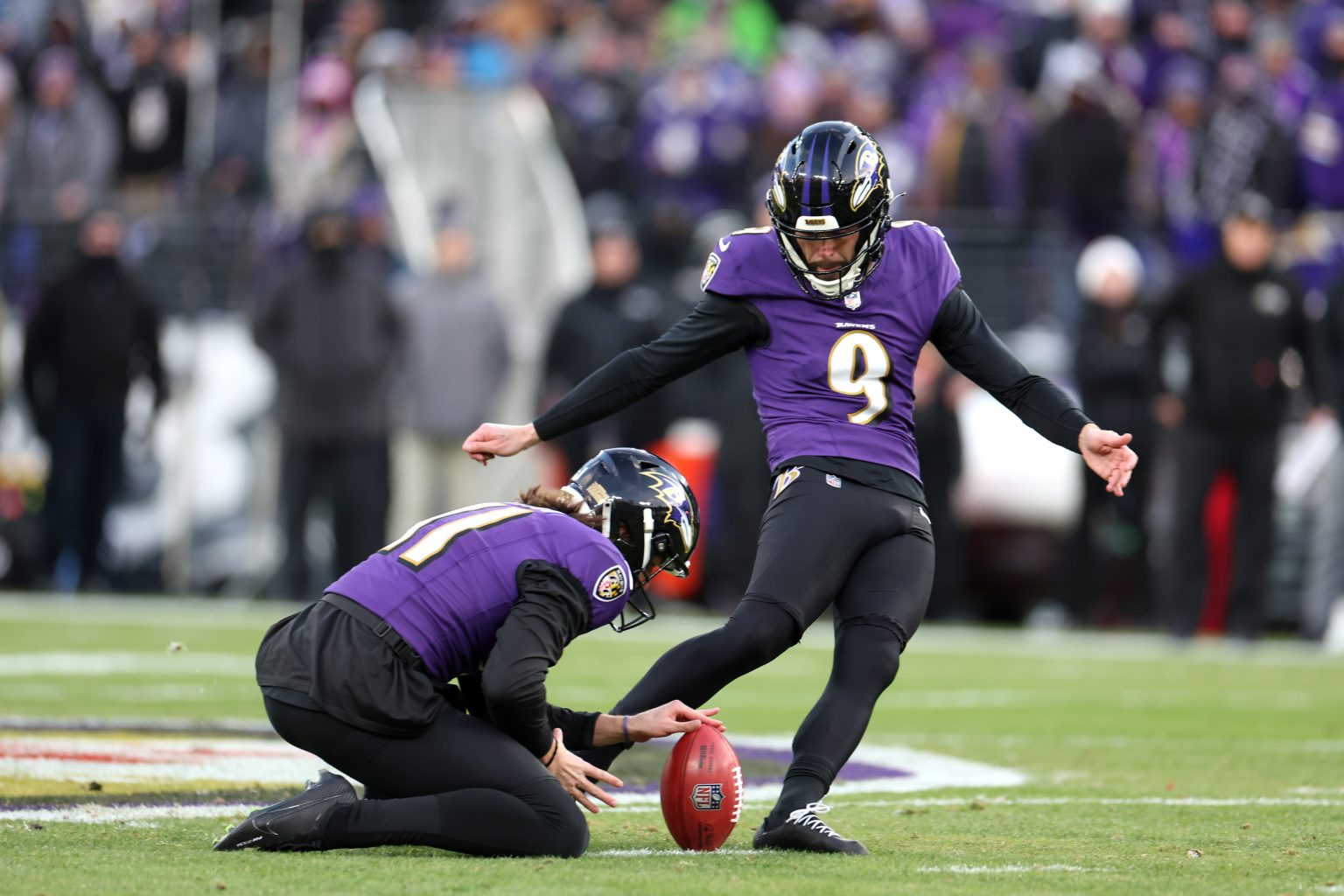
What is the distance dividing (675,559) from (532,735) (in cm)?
64

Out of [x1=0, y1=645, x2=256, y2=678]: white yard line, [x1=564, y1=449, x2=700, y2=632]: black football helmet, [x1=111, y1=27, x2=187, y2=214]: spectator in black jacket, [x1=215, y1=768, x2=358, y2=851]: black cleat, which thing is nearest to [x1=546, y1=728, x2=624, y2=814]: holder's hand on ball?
[x1=564, y1=449, x2=700, y2=632]: black football helmet

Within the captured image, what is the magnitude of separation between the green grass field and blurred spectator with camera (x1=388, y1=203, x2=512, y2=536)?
2.24m

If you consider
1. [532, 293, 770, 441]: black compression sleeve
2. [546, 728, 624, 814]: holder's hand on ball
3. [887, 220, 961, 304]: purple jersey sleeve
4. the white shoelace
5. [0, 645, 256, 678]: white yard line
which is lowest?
[0, 645, 256, 678]: white yard line

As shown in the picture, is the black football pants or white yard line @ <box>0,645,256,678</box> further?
white yard line @ <box>0,645,256,678</box>

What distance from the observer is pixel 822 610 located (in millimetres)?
5785

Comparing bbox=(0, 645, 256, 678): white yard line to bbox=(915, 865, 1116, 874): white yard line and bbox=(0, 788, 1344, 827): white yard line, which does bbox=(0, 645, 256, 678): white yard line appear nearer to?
bbox=(0, 788, 1344, 827): white yard line

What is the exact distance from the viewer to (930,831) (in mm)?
6059

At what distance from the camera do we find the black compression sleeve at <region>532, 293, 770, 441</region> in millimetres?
6059

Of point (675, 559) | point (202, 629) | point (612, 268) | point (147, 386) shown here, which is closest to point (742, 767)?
point (675, 559)

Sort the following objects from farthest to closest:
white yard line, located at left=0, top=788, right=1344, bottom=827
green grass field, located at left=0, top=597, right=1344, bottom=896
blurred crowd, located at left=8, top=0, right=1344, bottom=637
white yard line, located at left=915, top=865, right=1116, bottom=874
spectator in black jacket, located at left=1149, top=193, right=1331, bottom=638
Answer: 1. blurred crowd, located at left=8, top=0, right=1344, bottom=637
2. spectator in black jacket, located at left=1149, top=193, right=1331, bottom=638
3. white yard line, located at left=0, top=788, right=1344, bottom=827
4. white yard line, located at left=915, top=865, right=1116, bottom=874
5. green grass field, located at left=0, top=597, right=1344, bottom=896

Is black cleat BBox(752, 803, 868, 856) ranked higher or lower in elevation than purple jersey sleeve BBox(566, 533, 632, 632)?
lower

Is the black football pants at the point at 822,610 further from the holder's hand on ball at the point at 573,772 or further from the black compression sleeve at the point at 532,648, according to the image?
the black compression sleeve at the point at 532,648

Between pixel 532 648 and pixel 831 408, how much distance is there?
1224mm

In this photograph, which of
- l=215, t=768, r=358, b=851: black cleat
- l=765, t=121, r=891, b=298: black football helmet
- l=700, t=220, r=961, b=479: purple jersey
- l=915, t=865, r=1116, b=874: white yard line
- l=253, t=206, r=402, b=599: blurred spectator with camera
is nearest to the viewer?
l=915, t=865, r=1116, b=874: white yard line
